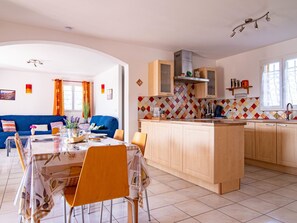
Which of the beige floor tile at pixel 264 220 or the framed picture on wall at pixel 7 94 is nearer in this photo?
the beige floor tile at pixel 264 220

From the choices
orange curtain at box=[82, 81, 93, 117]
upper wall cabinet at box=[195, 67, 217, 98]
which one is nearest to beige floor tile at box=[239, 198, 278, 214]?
upper wall cabinet at box=[195, 67, 217, 98]

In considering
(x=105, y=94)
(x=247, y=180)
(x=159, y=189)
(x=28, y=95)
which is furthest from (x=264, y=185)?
(x=28, y=95)

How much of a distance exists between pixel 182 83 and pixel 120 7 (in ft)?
8.18

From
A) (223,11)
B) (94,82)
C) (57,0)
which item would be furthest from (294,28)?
(94,82)

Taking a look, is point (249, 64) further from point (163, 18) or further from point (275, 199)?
point (275, 199)

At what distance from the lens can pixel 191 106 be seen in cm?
491

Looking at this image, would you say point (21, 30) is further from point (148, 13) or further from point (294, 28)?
point (294, 28)

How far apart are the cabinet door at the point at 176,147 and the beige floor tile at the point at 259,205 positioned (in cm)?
98

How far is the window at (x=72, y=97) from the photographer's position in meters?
7.35

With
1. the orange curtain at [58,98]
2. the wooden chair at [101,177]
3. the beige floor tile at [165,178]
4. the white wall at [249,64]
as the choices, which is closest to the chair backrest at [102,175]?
the wooden chair at [101,177]

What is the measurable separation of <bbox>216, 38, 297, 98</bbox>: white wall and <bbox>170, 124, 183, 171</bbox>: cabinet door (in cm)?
222

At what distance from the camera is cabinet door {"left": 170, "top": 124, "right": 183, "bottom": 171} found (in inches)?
121

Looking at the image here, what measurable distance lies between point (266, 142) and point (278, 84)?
118 cm

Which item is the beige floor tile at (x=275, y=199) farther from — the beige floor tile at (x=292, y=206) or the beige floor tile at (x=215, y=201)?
the beige floor tile at (x=215, y=201)
